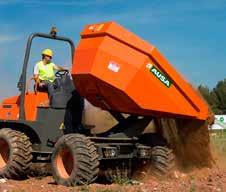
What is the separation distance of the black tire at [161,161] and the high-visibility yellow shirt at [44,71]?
264cm

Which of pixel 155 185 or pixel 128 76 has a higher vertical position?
pixel 128 76

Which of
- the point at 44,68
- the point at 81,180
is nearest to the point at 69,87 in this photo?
the point at 44,68

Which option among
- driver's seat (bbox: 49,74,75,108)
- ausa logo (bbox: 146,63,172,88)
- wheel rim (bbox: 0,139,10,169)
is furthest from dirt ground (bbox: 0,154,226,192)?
ausa logo (bbox: 146,63,172,88)

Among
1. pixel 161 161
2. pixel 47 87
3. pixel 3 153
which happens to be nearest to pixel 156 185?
pixel 161 161

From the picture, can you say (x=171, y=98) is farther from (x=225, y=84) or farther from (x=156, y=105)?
(x=225, y=84)

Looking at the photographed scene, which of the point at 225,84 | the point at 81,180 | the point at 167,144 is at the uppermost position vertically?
the point at 225,84

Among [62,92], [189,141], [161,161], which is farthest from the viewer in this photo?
[62,92]

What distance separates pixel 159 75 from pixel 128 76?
0.64 metres

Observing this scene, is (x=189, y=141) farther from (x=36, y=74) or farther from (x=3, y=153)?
(x=3, y=153)

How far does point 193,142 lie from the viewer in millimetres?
10844

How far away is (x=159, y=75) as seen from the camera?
9.84 meters

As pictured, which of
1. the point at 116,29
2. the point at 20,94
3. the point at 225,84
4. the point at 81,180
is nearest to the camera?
the point at 81,180

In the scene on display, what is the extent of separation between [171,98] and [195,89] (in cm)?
75

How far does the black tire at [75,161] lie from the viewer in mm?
9172
